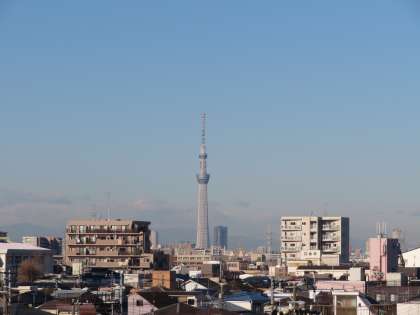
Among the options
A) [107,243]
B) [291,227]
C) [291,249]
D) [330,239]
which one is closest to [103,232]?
[107,243]

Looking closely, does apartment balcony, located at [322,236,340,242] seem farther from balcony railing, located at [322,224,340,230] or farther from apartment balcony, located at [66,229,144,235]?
apartment balcony, located at [66,229,144,235]

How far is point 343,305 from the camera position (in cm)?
3575

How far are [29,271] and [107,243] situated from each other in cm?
1513

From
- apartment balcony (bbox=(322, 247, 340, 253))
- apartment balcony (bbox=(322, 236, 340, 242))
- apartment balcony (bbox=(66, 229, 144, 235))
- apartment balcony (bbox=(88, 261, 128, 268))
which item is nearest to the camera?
apartment balcony (bbox=(88, 261, 128, 268))

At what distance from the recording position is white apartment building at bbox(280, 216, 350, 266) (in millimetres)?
87688

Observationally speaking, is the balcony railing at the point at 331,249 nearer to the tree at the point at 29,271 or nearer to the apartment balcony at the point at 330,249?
the apartment balcony at the point at 330,249

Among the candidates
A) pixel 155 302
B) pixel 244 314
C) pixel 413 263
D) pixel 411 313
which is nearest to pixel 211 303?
pixel 155 302

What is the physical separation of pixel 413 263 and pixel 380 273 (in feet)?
41.5

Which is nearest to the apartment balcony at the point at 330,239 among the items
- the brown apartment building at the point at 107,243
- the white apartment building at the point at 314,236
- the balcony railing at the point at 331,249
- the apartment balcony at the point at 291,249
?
the white apartment building at the point at 314,236

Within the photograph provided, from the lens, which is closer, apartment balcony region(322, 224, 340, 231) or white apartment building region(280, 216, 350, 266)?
white apartment building region(280, 216, 350, 266)

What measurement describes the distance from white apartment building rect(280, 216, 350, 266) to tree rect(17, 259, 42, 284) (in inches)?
824

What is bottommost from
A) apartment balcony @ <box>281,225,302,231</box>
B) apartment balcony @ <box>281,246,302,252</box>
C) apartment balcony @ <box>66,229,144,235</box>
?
apartment balcony @ <box>281,246,302,252</box>

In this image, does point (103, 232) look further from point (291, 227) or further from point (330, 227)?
point (330, 227)

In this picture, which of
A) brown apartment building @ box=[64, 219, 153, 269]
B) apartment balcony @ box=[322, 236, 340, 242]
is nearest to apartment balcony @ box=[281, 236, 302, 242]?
apartment balcony @ box=[322, 236, 340, 242]
